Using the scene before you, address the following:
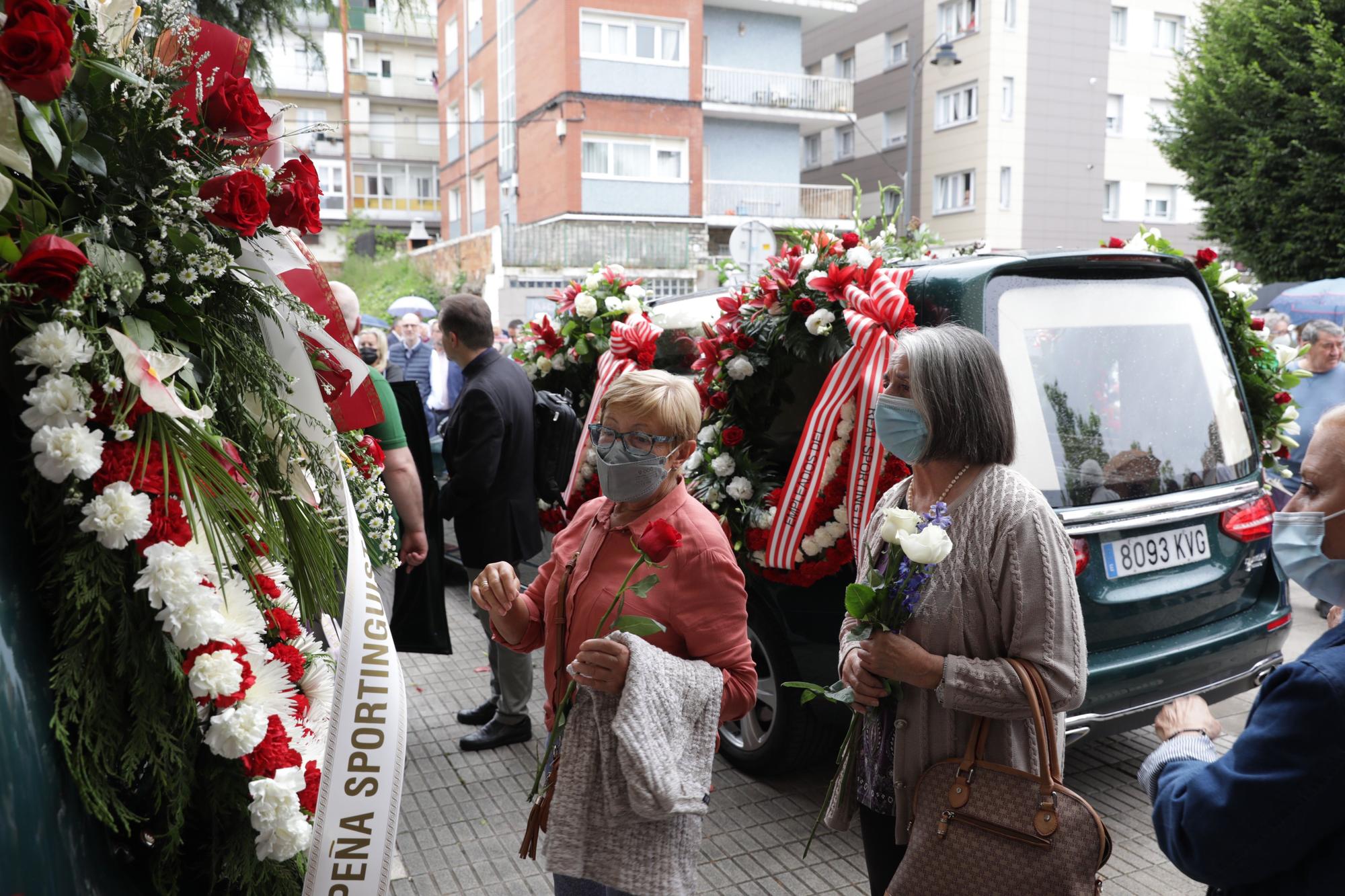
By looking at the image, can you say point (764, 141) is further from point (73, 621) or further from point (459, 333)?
point (73, 621)

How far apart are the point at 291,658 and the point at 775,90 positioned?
98.9 feet

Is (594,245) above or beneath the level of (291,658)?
above

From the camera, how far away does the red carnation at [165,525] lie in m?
1.51

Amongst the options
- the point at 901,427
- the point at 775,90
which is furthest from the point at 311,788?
the point at 775,90

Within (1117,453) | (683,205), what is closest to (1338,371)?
(1117,453)

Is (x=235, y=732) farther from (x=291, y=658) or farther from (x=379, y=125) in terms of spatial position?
(x=379, y=125)

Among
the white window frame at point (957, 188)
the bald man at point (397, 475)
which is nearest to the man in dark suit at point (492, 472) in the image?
the bald man at point (397, 475)

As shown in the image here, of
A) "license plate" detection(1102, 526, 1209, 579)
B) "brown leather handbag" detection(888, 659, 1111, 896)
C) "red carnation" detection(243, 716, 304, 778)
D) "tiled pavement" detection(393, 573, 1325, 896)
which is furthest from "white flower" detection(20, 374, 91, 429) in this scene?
"license plate" detection(1102, 526, 1209, 579)

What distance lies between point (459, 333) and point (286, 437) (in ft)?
10.7

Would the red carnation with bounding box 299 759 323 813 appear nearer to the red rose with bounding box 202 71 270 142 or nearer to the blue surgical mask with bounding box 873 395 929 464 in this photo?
the red rose with bounding box 202 71 270 142

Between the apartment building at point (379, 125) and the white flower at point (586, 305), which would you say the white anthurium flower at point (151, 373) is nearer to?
the white flower at point (586, 305)

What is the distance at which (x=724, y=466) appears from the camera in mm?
4426

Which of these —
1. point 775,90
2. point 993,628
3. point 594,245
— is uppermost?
point 775,90

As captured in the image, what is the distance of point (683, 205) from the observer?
2873cm
